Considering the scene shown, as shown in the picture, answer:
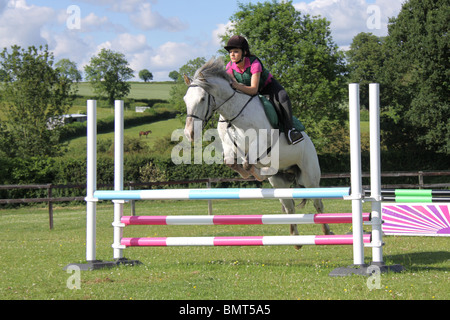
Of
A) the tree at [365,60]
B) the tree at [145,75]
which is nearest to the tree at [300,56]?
the tree at [365,60]

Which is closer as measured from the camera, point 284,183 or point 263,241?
point 263,241

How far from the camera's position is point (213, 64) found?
5.50m

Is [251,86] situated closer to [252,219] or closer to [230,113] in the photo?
[230,113]

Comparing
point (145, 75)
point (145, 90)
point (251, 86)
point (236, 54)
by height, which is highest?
point (145, 75)

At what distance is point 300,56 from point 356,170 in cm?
2363

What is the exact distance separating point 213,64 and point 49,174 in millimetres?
19348

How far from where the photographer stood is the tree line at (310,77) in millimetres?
26562

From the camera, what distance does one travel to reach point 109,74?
162 feet

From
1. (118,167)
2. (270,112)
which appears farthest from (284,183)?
(118,167)

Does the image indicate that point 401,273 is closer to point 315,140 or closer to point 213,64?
point 213,64

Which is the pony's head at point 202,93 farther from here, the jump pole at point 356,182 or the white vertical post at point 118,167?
the jump pole at point 356,182
